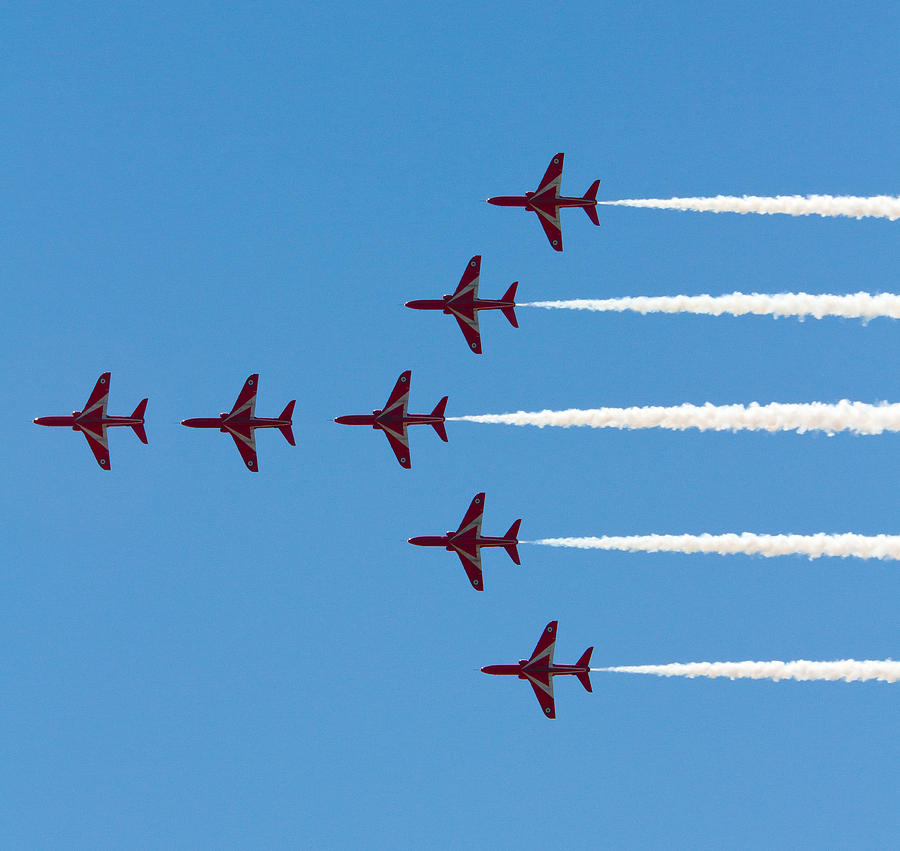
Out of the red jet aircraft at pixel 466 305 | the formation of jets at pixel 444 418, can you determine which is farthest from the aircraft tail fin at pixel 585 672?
the red jet aircraft at pixel 466 305

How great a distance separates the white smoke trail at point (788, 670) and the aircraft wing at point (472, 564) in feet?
43.4

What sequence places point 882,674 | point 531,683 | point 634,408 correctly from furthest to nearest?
1. point 531,683
2. point 634,408
3. point 882,674

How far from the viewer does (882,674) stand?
7119 centimetres

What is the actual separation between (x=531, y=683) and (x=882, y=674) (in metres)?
26.2

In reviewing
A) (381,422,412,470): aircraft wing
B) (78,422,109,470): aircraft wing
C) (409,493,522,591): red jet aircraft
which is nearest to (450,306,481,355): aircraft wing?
(381,422,412,470): aircraft wing

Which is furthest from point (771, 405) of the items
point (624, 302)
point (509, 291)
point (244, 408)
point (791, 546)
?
point (244, 408)

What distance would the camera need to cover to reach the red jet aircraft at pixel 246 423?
306 ft

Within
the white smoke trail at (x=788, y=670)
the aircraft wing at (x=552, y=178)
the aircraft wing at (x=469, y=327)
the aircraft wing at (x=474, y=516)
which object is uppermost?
the aircraft wing at (x=552, y=178)

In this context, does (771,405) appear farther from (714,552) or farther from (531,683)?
(531,683)

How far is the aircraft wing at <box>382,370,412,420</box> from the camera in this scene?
93.4m

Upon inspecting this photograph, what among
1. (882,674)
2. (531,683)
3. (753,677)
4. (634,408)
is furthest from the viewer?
(531,683)

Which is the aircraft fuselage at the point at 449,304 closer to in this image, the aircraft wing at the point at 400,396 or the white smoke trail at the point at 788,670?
the aircraft wing at the point at 400,396

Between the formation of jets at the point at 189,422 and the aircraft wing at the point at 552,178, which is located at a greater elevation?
the aircraft wing at the point at 552,178

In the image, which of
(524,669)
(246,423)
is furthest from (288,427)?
(524,669)
